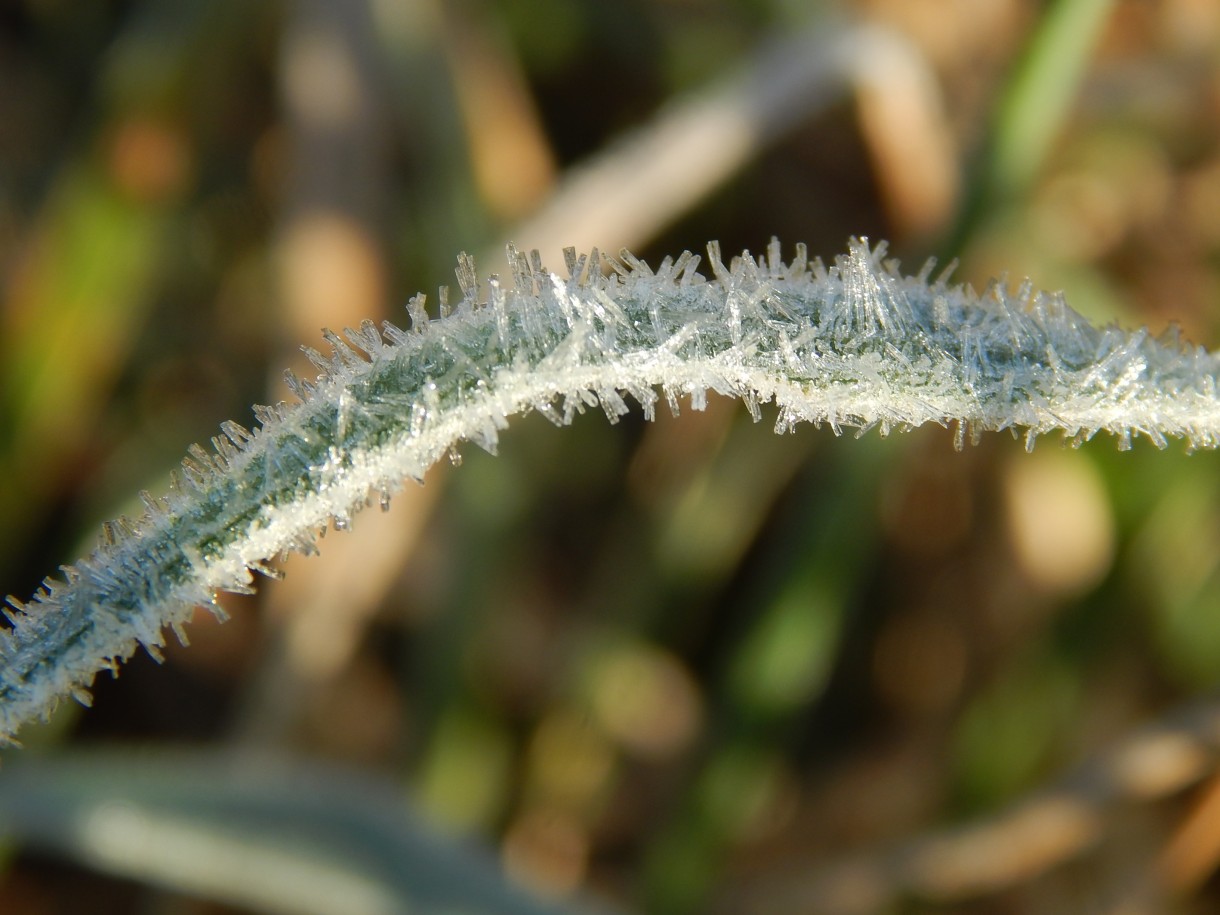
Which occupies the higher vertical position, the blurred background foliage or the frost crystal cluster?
the blurred background foliage

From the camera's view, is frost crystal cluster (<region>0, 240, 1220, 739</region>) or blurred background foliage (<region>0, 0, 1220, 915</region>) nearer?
frost crystal cluster (<region>0, 240, 1220, 739</region>)

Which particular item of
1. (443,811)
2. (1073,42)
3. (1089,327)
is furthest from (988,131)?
(443,811)

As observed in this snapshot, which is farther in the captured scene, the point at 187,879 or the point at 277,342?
the point at 277,342

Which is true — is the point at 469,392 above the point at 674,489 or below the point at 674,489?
below

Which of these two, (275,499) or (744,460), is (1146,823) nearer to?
(744,460)
